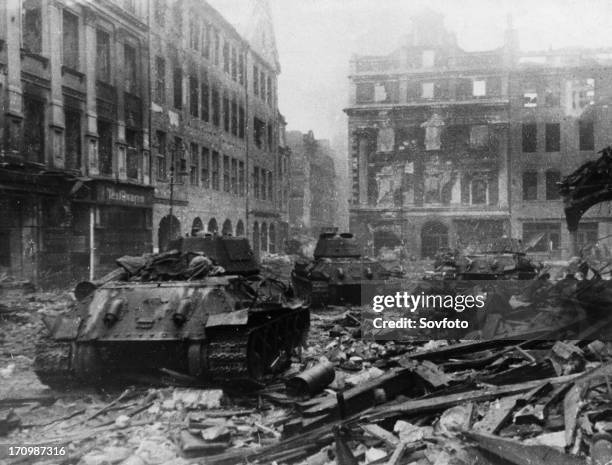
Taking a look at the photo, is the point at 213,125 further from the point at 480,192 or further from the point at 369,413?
the point at 369,413

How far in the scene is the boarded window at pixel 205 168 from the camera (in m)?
27.3

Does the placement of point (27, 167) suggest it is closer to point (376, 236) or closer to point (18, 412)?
point (18, 412)

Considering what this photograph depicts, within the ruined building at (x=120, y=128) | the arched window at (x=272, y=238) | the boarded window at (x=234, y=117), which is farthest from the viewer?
the arched window at (x=272, y=238)

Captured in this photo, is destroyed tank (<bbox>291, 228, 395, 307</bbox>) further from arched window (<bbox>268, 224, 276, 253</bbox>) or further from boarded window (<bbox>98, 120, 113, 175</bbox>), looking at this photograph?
arched window (<bbox>268, 224, 276, 253</bbox>)

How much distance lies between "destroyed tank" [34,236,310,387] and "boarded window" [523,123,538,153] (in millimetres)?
31604

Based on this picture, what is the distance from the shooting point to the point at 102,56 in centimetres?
2064

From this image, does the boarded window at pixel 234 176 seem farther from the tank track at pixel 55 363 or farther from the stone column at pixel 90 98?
the tank track at pixel 55 363

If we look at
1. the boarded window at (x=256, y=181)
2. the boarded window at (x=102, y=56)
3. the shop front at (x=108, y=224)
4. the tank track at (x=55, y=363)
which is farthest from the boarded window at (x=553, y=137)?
the tank track at (x=55, y=363)

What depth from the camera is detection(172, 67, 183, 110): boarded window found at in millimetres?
24875

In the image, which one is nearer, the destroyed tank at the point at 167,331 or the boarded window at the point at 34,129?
the destroyed tank at the point at 167,331

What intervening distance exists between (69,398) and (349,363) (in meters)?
3.74

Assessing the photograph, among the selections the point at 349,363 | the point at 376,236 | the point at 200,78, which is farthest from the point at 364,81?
the point at 349,363

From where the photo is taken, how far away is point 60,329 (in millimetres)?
7793

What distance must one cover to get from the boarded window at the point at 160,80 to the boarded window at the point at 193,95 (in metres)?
1.92
